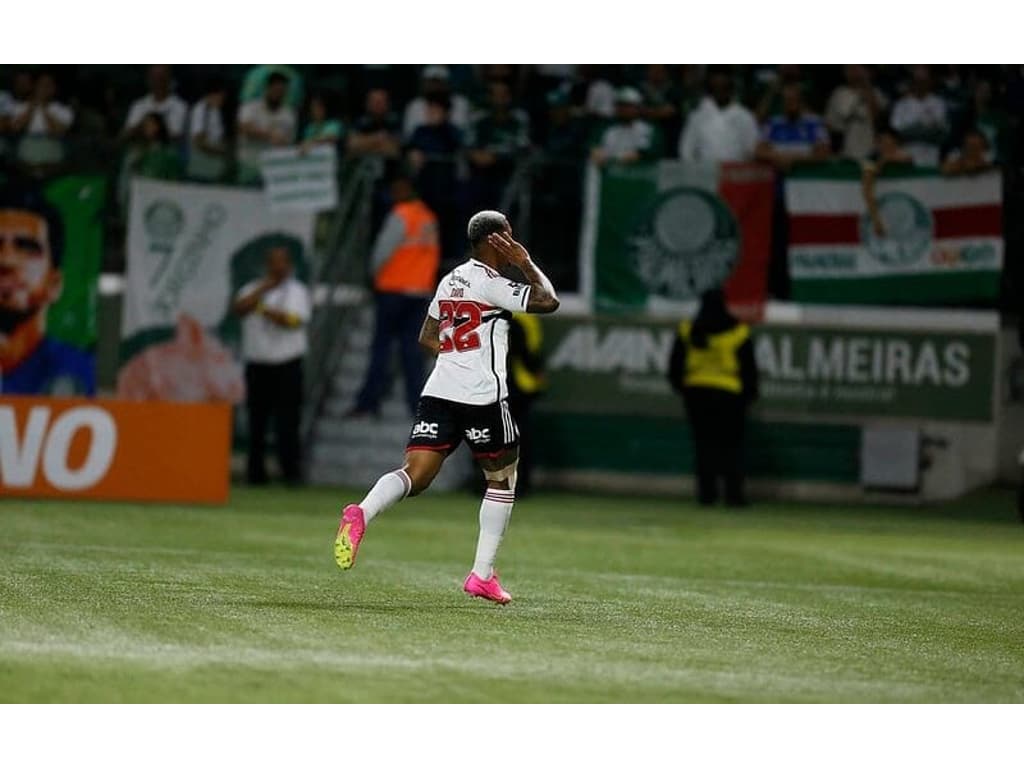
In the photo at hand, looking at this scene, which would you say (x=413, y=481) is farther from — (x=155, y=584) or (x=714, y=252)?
(x=714, y=252)

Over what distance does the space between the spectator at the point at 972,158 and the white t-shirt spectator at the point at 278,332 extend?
284 inches

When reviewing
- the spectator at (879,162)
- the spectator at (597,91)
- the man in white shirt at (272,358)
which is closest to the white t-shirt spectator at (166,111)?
the man in white shirt at (272,358)

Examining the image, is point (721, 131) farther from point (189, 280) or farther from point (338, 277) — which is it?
point (189, 280)

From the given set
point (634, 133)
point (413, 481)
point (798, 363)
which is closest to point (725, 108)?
point (634, 133)

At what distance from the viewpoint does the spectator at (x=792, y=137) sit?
21.3m

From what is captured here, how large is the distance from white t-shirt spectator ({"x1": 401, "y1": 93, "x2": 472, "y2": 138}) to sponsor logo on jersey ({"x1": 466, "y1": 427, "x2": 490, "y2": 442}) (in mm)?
11444

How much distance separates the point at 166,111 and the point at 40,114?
58.3 inches

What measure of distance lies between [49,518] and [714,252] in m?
8.44

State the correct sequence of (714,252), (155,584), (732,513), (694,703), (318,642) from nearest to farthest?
(694,703), (318,642), (155,584), (732,513), (714,252)

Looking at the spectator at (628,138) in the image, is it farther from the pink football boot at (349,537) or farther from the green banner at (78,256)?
the pink football boot at (349,537)

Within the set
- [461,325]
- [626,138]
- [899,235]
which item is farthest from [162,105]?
[461,325]

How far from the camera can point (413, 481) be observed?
35.9ft

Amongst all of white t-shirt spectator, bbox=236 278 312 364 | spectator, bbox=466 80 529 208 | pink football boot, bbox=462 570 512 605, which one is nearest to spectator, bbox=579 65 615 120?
spectator, bbox=466 80 529 208

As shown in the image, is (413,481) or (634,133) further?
(634,133)
